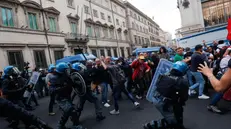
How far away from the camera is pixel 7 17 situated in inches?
569

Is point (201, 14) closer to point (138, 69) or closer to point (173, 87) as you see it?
point (138, 69)

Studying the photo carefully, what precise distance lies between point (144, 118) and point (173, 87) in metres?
2.03

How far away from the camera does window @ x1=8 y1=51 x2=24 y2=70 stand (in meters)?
14.2

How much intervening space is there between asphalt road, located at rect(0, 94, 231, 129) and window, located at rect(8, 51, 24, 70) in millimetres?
9422

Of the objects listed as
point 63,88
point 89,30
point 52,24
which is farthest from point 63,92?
point 89,30

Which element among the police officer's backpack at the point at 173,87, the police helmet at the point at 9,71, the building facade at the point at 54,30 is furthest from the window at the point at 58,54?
the police officer's backpack at the point at 173,87

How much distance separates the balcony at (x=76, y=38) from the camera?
20.9m

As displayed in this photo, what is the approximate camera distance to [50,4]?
63.1 ft

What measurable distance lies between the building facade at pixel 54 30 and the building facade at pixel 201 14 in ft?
42.0

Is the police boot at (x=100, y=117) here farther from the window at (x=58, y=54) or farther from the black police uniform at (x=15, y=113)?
the window at (x=58, y=54)

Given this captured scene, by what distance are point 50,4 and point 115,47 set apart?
53.2 feet

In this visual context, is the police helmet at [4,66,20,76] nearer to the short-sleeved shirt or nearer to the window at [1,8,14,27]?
the short-sleeved shirt

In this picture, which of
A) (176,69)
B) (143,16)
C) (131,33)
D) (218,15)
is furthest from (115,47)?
(176,69)

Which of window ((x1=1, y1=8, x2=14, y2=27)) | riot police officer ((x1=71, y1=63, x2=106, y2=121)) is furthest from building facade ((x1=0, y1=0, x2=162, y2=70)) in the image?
riot police officer ((x1=71, y1=63, x2=106, y2=121))
